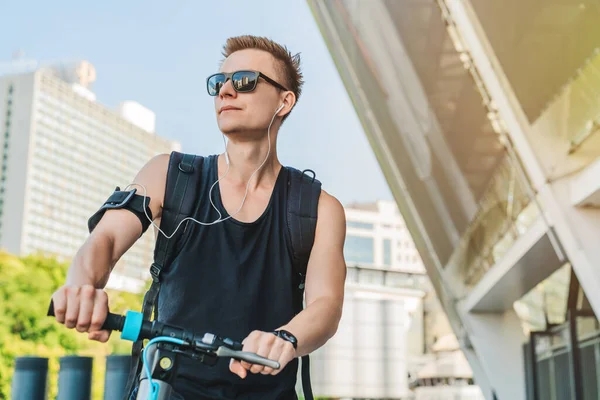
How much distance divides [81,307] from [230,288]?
684 millimetres

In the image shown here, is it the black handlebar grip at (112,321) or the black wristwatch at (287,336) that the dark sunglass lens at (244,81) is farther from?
the black handlebar grip at (112,321)

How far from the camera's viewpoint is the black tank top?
7.71 feet

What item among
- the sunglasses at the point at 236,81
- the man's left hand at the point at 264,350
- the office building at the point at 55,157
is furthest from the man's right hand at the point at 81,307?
the office building at the point at 55,157

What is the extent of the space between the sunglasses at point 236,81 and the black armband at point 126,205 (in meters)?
0.45

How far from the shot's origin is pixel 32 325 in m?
39.6

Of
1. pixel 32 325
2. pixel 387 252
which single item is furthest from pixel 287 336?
pixel 387 252

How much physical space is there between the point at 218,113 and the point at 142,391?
3.17 feet

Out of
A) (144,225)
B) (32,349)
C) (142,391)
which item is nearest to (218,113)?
(144,225)

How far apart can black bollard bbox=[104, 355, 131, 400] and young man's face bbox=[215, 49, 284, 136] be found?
6.28 m

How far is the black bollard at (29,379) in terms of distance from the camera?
8.73 m

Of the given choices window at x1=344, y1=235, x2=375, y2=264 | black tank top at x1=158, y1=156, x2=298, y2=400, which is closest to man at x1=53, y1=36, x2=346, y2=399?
black tank top at x1=158, y1=156, x2=298, y2=400

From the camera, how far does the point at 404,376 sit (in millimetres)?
32062

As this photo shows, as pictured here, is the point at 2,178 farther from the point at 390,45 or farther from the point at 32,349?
the point at 390,45

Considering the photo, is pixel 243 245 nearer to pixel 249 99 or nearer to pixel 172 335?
pixel 249 99
